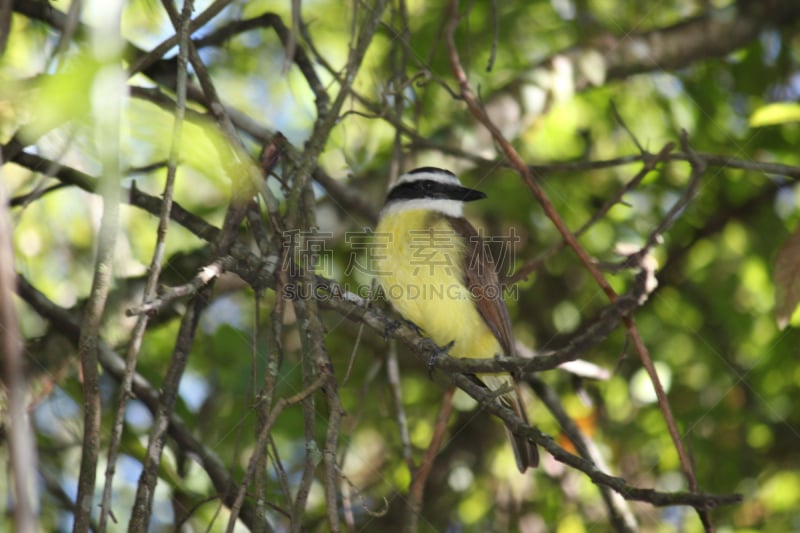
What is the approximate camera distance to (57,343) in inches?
150

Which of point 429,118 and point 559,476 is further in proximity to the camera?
point 429,118

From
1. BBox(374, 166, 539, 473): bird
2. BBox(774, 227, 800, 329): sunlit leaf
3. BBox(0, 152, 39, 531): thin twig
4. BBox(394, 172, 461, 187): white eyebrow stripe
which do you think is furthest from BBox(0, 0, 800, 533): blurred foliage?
BBox(0, 152, 39, 531): thin twig

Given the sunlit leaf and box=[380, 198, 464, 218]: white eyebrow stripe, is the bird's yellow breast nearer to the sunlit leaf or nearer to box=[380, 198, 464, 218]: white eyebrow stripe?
box=[380, 198, 464, 218]: white eyebrow stripe

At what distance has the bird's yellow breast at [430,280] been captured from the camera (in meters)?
3.84

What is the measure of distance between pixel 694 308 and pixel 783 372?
0.71m

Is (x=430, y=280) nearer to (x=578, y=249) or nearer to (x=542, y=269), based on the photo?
(x=578, y=249)

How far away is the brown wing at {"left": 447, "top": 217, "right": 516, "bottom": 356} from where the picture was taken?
3.95 meters

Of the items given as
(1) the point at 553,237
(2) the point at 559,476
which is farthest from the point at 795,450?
(1) the point at 553,237

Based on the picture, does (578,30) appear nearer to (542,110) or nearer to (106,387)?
(542,110)

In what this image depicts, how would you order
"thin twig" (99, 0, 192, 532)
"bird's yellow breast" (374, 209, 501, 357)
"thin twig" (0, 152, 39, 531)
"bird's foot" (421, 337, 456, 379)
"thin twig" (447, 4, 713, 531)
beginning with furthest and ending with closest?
"bird's yellow breast" (374, 209, 501, 357)
"bird's foot" (421, 337, 456, 379)
"thin twig" (447, 4, 713, 531)
"thin twig" (99, 0, 192, 532)
"thin twig" (0, 152, 39, 531)

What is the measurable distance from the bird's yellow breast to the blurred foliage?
20.8 inches

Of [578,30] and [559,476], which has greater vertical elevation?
[578,30]

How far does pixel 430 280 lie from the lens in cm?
384

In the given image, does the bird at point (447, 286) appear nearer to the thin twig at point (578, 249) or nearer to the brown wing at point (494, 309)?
the brown wing at point (494, 309)
